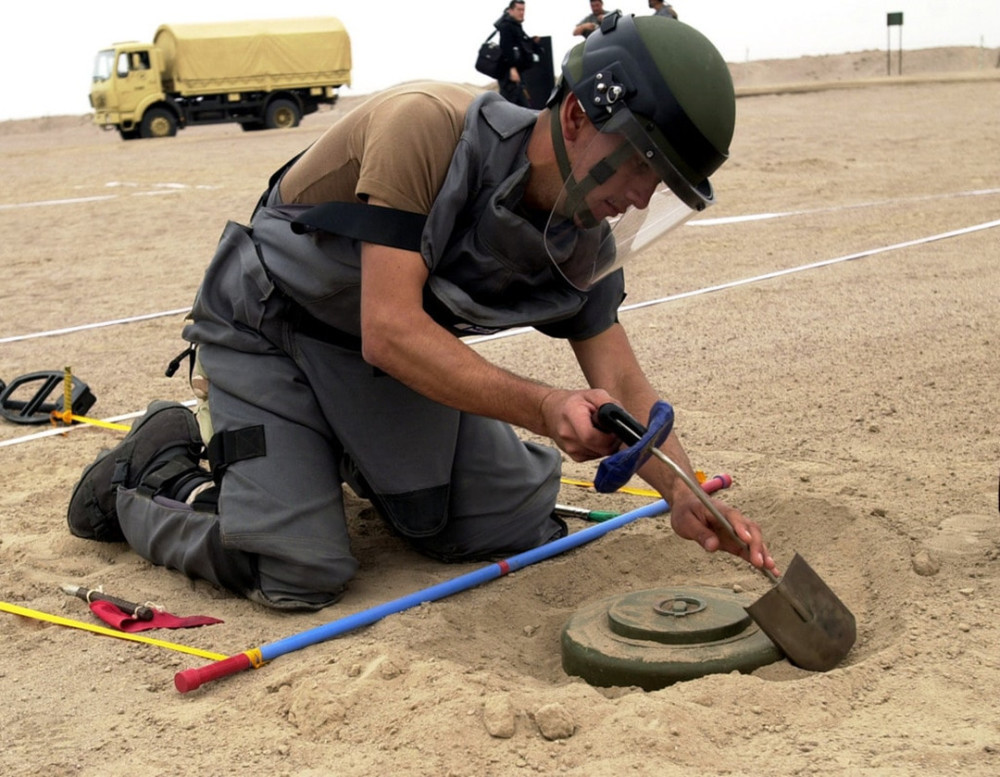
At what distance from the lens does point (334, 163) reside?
2.90 metres

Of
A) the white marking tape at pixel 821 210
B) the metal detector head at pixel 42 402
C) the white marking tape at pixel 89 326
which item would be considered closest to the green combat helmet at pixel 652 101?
the metal detector head at pixel 42 402

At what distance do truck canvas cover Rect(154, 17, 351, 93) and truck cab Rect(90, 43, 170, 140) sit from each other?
46cm

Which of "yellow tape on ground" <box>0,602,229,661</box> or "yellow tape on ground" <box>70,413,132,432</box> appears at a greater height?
"yellow tape on ground" <box>0,602,229,661</box>

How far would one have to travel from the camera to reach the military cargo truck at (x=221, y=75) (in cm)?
2450

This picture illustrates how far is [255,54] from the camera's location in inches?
997

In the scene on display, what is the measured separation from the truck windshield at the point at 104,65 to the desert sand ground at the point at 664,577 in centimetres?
1854

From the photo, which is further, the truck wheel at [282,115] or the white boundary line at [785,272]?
the truck wheel at [282,115]

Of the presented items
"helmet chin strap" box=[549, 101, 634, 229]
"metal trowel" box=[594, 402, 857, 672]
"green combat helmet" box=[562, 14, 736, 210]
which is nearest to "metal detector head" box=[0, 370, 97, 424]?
"helmet chin strap" box=[549, 101, 634, 229]

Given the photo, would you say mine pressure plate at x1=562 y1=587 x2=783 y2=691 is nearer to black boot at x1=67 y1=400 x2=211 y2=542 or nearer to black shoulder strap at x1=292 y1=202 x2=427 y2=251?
black shoulder strap at x1=292 y1=202 x2=427 y2=251

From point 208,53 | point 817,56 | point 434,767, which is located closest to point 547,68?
point 208,53

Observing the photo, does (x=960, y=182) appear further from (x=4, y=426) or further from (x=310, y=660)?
(x=310, y=660)

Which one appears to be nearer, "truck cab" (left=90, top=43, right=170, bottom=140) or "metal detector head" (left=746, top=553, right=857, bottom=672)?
"metal detector head" (left=746, top=553, right=857, bottom=672)

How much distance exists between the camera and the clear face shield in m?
2.60

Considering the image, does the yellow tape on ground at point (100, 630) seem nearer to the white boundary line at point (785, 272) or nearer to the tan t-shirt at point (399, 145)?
the tan t-shirt at point (399, 145)
